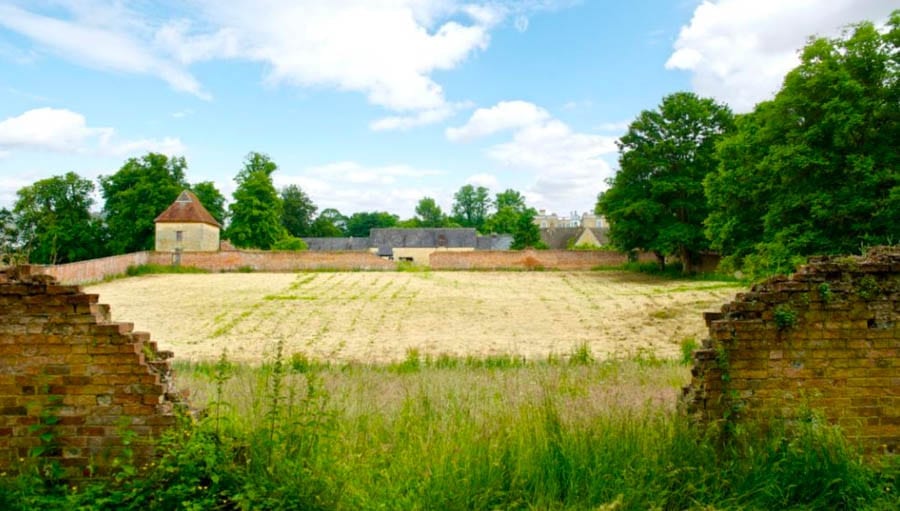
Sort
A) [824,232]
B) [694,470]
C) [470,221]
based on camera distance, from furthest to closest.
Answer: [470,221], [824,232], [694,470]

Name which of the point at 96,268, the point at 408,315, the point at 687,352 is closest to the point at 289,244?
the point at 96,268

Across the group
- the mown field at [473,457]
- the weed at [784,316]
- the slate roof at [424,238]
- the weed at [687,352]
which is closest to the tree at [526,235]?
the slate roof at [424,238]

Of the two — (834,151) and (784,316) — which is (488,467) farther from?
(834,151)

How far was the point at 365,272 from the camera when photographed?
46.3 m

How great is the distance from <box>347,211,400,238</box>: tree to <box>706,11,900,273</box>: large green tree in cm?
10481

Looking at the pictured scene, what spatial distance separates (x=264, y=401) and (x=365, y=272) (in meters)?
40.0

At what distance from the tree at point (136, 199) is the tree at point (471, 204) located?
67343 mm

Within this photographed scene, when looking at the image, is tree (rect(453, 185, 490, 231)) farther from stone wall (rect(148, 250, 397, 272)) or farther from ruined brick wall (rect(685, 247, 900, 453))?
ruined brick wall (rect(685, 247, 900, 453))

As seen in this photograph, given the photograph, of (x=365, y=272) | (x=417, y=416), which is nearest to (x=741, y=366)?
(x=417, y=416)

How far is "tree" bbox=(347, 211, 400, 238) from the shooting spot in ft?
401

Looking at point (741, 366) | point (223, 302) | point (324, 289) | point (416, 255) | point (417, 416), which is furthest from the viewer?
point (416, 255)

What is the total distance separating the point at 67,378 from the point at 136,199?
59.7 meters

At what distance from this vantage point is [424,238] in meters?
78.2

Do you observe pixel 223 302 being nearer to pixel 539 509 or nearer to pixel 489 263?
pixel 539 509
